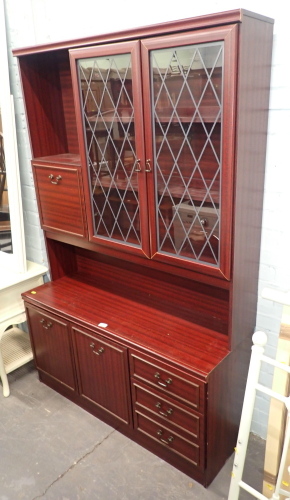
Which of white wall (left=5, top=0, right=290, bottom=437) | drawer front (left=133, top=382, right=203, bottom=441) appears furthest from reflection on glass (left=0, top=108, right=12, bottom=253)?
drawer front (left=133, top=382, right=203, bottom=441)

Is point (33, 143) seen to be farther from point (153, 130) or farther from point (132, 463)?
point (132, 463)

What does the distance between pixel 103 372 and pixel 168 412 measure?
1.36ft

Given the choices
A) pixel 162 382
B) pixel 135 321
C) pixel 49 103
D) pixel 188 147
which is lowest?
pixel 162 382

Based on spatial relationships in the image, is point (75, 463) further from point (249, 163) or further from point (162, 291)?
point (249, 163)

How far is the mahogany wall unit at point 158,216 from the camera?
1.39m

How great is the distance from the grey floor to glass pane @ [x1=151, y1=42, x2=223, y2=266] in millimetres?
1073

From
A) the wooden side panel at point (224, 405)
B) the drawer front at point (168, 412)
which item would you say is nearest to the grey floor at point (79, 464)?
the wooden side panel at point (224, 405)

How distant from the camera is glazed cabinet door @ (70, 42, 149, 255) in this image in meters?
1.56

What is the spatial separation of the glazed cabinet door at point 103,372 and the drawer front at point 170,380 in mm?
82

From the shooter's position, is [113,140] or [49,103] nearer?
[113,140]

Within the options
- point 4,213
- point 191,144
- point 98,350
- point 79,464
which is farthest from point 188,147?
point 79,464

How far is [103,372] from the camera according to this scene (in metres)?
2.03

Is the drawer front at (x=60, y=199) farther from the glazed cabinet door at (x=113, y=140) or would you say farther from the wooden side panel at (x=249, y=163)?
the wooden side panel at (x=249, y=163)

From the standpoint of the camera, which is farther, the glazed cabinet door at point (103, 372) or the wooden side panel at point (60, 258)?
the wooden side panel at point (60, 258)
